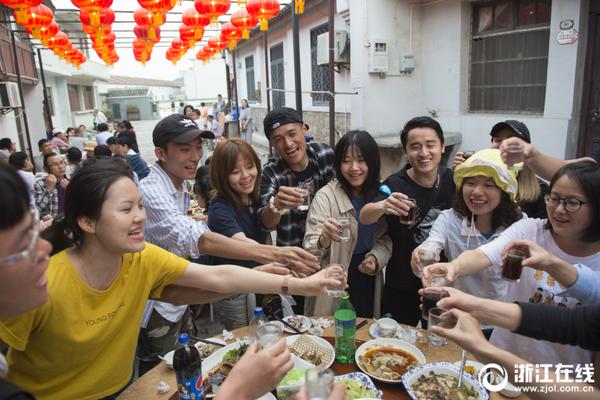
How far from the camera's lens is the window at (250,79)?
1786cm

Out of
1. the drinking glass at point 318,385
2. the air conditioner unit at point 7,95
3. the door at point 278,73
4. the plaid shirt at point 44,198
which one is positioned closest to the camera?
the drinking glass at point 318,385

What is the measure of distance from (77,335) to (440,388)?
1606 millimetres

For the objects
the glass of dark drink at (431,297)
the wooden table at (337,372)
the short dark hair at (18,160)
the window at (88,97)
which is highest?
the window at (88,97)

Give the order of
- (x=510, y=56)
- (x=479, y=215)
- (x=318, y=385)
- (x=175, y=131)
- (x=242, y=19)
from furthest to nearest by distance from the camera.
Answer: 1. (x=242, y=19)
2. (x=510, y=56)
3. (x=175, y=131)
4. (x=479, y=215)
5. (x=318, y=385)

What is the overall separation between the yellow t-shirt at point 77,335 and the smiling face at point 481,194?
1.89m

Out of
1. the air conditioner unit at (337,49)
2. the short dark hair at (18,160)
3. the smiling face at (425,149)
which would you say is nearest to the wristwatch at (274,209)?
the smiling face at (425,149)

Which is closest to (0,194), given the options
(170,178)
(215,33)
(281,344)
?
(281,344)

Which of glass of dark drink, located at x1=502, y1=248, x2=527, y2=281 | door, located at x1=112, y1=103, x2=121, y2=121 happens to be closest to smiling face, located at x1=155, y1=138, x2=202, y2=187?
glass of dark drink, located at x1=502, y1=248, x2=527, y2=281

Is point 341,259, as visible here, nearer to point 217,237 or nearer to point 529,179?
point 217,237

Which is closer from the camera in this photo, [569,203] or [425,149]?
[569,203]

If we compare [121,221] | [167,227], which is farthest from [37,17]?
[121,221]

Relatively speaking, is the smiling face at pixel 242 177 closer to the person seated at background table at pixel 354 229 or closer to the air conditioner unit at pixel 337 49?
the person seated at background table at pixel 354 229

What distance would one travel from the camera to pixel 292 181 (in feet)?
10.5

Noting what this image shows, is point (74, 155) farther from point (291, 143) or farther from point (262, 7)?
point (291, 143)
